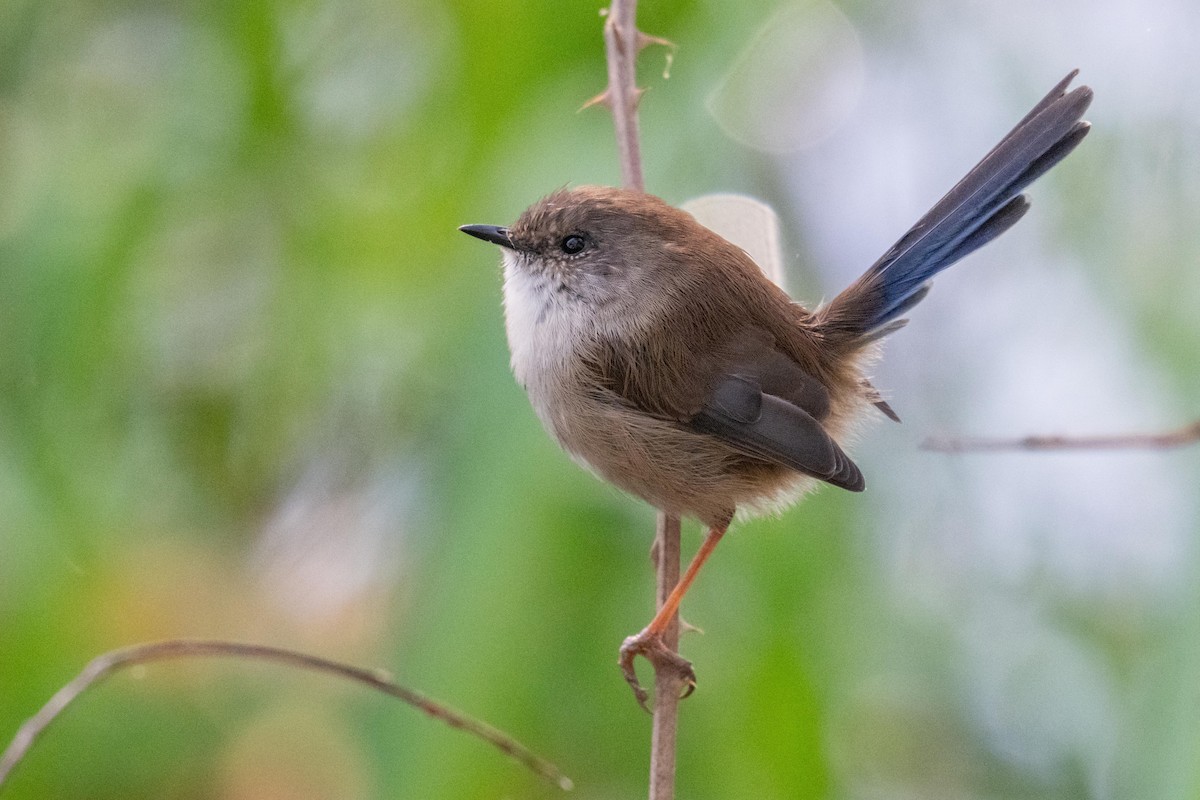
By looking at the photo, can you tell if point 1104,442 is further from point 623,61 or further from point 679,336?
point 623,61

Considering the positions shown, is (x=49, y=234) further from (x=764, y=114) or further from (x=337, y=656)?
(x=764, y=114)

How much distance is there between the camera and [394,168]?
8.61ft

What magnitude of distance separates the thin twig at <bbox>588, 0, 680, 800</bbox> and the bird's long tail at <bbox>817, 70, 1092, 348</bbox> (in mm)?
527

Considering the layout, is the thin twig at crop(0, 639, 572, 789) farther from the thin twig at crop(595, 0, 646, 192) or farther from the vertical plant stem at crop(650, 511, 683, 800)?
the thin twig at crop(595, 0, 646, 192)

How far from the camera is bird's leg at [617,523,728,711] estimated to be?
2000 millimetres

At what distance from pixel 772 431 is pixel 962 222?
599 millimetres

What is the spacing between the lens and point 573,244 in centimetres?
229

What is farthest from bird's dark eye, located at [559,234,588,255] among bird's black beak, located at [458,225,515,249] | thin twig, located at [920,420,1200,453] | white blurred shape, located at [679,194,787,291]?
thin twig, located at [920,420,1200,453]

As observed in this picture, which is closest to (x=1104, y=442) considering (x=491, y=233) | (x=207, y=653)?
(x=491, y=233)

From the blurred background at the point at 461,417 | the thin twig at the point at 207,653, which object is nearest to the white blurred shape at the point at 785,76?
the blurred background at the point at 461,417

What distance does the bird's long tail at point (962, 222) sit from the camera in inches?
82.9

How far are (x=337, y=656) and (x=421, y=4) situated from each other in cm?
155

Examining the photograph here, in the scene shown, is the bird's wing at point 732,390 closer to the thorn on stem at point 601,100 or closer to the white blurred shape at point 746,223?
the white blurred shape at point 746,223

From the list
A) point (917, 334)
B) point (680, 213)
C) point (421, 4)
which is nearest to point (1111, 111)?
point (917, 334)
